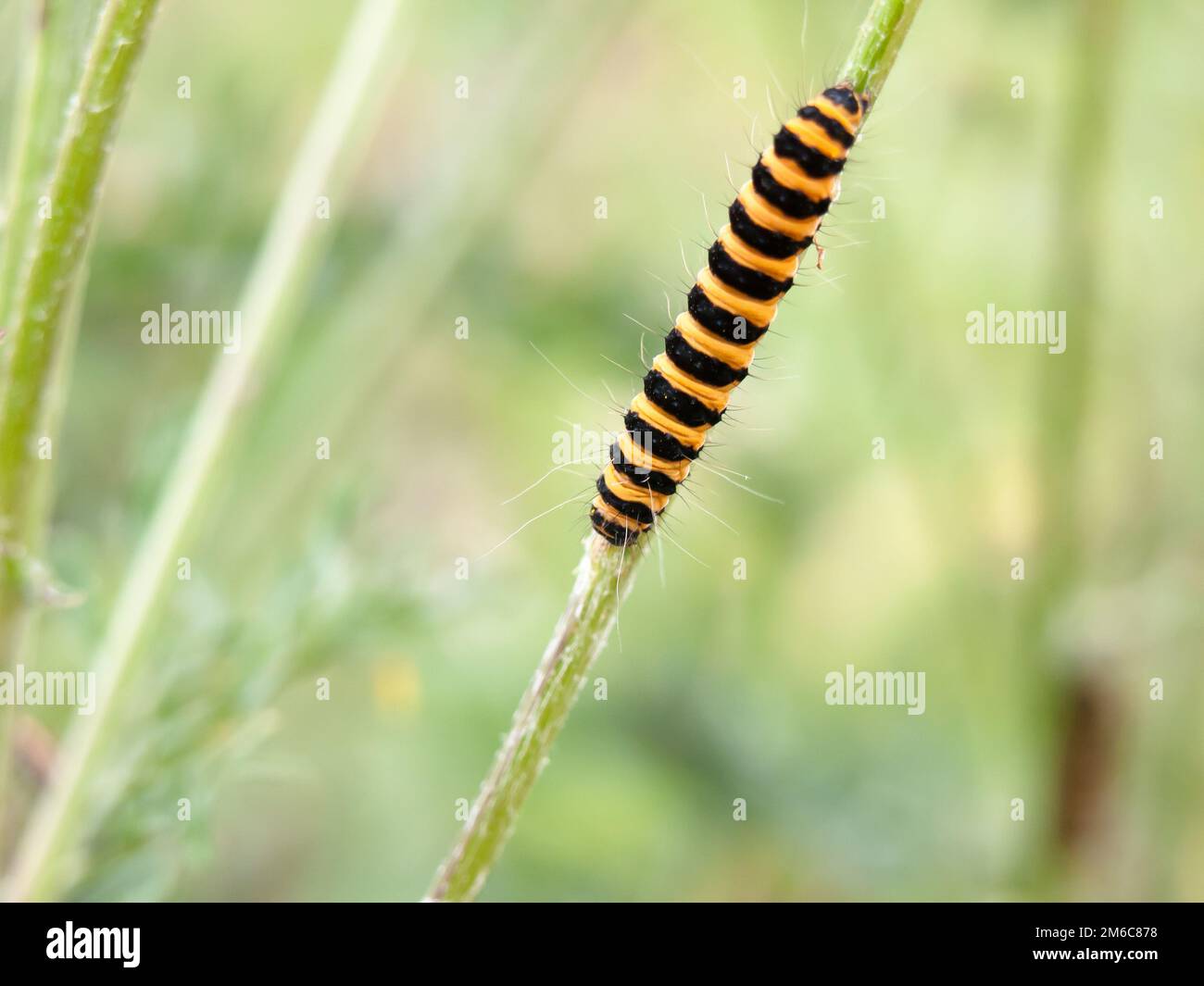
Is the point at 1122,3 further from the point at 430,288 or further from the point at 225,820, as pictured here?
the point at 225,820

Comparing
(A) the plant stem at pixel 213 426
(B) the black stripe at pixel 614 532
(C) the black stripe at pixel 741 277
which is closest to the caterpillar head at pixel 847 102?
(C) the black stripe at pixel 741 277

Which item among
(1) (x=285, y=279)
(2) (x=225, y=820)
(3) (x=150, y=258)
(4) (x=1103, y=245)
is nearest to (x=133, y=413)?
(3) (x=150, y=258)

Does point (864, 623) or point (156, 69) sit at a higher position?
point (156, 69)

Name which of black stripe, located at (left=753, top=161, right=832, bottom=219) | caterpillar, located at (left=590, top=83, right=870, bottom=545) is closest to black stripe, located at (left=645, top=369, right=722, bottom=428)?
caterpillar, located at (left=590, top=83, right=870, bottom=545)

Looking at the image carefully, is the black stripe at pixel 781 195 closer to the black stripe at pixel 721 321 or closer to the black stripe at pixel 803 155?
the black stripe at pixel 803 155

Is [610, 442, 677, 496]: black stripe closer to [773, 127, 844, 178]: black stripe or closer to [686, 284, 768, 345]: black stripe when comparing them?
[686, 284, 768, 345]: black stripe

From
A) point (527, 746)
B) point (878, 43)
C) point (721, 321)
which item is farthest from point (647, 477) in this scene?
point (878, 43)
